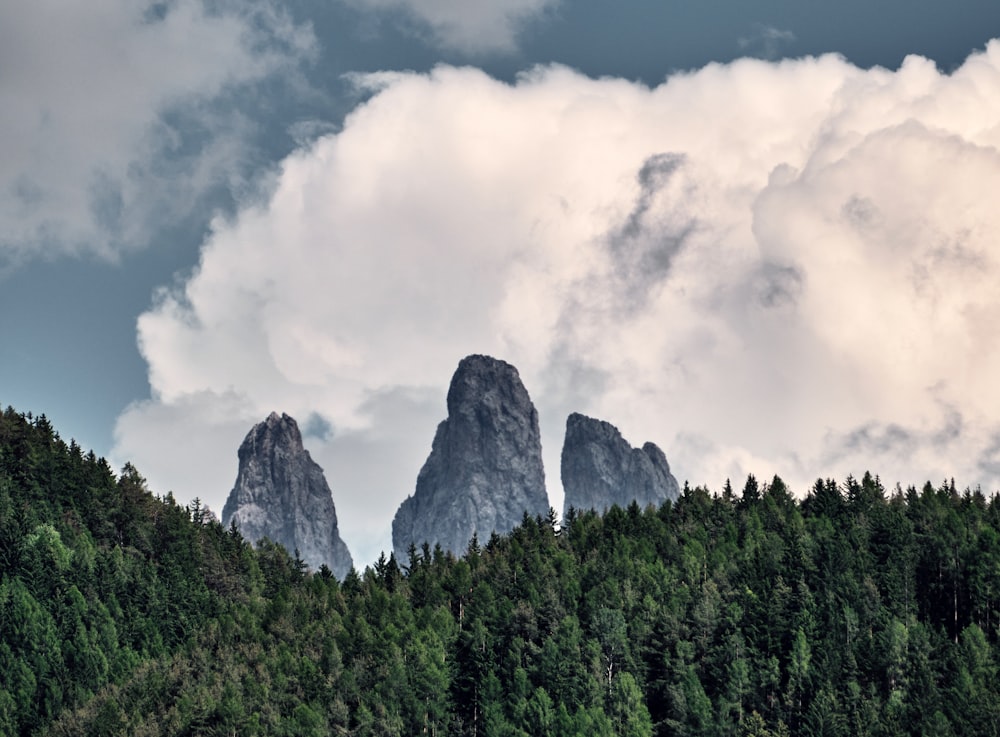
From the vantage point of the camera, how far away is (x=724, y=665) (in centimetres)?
19038

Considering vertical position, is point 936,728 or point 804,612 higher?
point 804,612

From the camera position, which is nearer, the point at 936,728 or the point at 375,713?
the point at 936,728

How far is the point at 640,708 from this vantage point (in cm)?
18350

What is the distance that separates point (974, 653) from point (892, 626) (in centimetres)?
1102

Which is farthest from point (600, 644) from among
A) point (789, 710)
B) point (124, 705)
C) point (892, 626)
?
point (124, 705)

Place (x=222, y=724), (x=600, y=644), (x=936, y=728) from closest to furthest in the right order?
(x=936, y=728) < (x=222, y=724) < (x=600, y=644)

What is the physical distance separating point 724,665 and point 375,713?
1822 inches

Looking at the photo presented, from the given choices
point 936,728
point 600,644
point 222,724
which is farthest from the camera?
point 600,644

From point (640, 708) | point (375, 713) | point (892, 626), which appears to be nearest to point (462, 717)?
point (375, 713)

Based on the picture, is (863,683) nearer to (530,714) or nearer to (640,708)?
(640,708)

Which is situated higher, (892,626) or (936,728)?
(892,626)

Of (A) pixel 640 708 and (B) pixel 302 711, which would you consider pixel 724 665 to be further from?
(B) pixel 302 711

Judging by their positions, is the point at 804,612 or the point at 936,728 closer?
the point at 936,728

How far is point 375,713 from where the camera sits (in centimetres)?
18638
